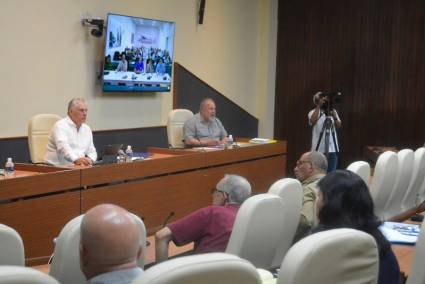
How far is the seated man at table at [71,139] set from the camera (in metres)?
5.50

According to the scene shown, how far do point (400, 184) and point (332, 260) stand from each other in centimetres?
333

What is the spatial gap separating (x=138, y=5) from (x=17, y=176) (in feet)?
13.3

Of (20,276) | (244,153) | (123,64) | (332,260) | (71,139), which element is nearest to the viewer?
(20,276)

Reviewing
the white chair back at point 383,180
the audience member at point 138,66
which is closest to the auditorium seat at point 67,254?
the white chair back at point 383,180

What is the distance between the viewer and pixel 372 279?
6.48 ft

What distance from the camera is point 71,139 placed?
18.7 feet

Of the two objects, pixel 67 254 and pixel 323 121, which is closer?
pixel 67 254

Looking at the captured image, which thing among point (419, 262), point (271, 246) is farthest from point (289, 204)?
point (419, 262)

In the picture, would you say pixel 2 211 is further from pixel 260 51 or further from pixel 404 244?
pixel 260 51

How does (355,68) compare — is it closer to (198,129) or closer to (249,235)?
(198,129)

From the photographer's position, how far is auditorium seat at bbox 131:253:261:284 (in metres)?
1.37

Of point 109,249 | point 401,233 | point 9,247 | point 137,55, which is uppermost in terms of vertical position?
point 137,55

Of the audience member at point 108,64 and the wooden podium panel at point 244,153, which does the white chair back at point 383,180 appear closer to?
the wooden podium panel at point 244,153

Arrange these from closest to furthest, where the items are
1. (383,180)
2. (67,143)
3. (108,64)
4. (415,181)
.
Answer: (383,180)
(415,181)
(67,143)
(108,64)
